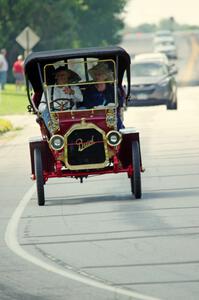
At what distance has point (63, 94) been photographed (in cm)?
1794

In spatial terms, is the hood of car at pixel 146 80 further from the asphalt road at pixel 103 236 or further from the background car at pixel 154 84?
the asphalt road at pixel 103 236

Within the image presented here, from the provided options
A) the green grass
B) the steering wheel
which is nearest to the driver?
the steering wheel

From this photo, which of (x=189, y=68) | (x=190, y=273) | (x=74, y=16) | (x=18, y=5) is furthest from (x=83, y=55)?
(x=189, y=68)

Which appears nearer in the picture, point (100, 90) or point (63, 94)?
point (63, 94)

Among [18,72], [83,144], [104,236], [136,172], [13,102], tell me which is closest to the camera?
[104,236]

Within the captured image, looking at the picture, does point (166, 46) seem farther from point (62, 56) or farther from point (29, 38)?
point (62, 56)

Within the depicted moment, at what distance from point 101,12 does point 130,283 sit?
80.8 m

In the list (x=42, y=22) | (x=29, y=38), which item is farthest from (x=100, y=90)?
(x=42, y=22)

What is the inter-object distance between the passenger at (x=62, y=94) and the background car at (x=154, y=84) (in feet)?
80.3

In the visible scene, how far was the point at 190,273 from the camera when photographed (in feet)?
36.6

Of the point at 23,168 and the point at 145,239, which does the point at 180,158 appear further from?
the point at 145,239

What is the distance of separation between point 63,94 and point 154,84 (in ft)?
83.1

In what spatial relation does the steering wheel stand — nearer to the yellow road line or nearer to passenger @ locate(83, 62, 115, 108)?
passenger @ locate(83, 62, 115, 108)

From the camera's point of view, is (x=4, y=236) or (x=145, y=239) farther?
(x=4, y=236)
